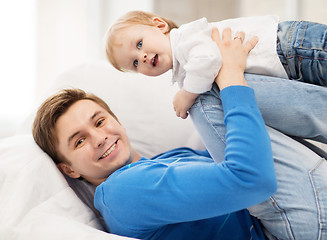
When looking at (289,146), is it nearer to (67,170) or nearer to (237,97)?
(237,97)

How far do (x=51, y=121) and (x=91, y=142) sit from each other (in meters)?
0.16

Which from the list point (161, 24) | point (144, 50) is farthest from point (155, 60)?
point (161, 24)

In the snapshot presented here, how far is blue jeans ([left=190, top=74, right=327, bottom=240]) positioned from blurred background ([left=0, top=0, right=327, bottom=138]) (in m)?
1.51

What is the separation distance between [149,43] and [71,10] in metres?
1.88

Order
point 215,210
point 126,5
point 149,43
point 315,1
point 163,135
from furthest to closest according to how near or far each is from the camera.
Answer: point 126,5 < point 315,1 < point 163,135 < point 149,43 < point 215,210

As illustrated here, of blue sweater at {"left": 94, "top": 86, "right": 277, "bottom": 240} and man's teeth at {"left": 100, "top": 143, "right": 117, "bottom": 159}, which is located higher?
blue sweater at {"left": 94, "top": 86, "right": 277, "bottom": 240}

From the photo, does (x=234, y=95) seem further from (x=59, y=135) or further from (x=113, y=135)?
(x=59, y=135)

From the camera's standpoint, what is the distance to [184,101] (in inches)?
40.3

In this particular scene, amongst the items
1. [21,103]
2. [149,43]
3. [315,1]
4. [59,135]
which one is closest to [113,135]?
[59,135]

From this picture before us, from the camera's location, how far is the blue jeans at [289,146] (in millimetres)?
954

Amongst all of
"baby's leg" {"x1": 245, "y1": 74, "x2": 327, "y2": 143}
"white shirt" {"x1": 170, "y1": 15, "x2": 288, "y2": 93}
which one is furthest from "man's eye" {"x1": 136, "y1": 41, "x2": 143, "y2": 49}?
"baby's leg" {"x1": 245, "y1": 74, "x2": 327, "y2": 143}

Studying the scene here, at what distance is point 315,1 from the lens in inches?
97.3

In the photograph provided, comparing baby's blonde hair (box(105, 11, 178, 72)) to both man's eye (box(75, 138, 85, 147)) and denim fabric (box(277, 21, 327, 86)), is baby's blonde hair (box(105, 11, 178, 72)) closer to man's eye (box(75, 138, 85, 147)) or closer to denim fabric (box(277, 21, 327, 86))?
man's eye (box(75, 138, 85, 147))

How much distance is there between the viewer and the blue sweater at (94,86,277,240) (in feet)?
2.82
